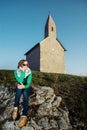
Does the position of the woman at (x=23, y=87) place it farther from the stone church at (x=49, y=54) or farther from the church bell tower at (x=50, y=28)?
the church bell tower at (x=50, y=28)

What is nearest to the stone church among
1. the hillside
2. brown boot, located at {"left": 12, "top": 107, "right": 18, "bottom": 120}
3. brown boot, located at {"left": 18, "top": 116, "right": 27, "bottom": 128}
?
the hillside

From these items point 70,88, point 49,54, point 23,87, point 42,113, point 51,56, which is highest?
point 49,54

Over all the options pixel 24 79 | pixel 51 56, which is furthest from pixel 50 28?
pixel 24 79

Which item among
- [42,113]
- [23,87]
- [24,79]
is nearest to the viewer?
[23,87]

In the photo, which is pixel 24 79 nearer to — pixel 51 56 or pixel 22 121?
pixel 22 121

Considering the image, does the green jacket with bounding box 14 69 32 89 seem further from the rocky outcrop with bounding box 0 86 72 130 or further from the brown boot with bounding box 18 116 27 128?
the rocky outcrop with bounding box 0 86 72 130

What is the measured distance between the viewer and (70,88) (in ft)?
52.1

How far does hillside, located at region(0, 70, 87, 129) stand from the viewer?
1281 cm

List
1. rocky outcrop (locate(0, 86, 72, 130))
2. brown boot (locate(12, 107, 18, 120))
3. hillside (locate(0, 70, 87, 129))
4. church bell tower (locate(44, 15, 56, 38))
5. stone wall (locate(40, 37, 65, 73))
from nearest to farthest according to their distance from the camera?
1. brown boot (locate(12, 107, 18, 120))
2. rocky outcrop (locate(0, 86, 72, 130))
3. hillside (locate(0, 70, 87, 129))
4. stone wall (locate(40, 37, 65, 73))
5. church bell tower (locate(44, 15, 56, 38))

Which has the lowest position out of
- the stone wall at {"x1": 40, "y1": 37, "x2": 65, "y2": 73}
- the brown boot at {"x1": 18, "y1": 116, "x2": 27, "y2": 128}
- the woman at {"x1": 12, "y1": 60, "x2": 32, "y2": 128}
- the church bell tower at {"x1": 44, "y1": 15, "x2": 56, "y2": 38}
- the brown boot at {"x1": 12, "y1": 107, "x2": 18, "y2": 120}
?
the brown boot at {"x1": 18, "y1": 116, "x2": 27, "y2": 128}

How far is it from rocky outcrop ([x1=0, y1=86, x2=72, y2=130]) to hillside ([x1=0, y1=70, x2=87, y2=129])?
A: 2.09 feet

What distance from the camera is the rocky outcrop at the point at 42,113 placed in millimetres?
11104

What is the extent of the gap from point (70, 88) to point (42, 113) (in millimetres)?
4507

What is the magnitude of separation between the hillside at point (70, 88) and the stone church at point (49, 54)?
61.8 feet
